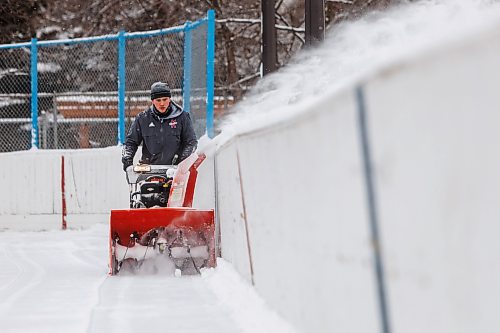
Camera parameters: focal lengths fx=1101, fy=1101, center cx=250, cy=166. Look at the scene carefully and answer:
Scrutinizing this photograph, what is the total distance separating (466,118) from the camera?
7.75 feet

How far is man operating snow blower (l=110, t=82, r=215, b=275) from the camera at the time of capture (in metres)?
8.90

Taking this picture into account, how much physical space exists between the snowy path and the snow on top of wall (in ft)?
3.34

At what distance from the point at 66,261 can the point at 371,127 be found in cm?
794

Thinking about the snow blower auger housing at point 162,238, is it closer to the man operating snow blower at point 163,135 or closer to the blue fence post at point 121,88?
the man operating snow blower at point 163,135

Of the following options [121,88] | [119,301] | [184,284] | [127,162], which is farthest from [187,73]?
[119,301]

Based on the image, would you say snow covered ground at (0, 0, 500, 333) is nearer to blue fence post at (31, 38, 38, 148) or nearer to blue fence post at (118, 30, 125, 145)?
blue fence post at (118, 30, 125, 145)

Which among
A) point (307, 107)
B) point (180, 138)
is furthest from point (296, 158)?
point (180, 138)

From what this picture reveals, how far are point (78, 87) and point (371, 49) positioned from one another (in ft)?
30.4

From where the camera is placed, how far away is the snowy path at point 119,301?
19.1 ft

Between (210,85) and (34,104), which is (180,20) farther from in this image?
(210,85)

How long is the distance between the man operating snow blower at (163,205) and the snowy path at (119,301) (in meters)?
0.30

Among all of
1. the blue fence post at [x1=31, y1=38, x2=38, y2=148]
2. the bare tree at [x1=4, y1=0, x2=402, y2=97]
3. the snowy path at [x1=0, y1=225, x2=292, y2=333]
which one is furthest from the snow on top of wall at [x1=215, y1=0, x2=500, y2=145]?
the bare tree at [x1=4, y1=0, x2=402, y2=97]

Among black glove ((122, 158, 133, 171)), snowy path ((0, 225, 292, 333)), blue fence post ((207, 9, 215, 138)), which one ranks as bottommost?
snowy path ((0, 225, 292, 333))

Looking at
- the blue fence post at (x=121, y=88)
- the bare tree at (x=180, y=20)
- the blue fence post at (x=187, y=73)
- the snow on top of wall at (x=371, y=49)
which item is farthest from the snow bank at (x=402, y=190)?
the bare tree at (x=180, y=20)
